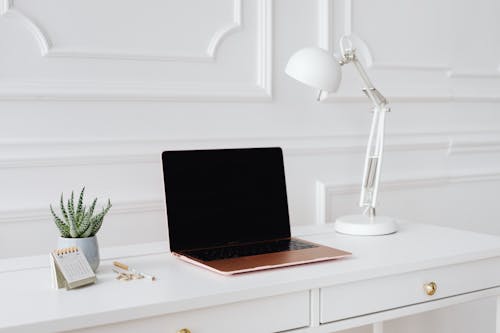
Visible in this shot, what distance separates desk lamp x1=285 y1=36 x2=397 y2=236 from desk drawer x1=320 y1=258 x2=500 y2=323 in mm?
237

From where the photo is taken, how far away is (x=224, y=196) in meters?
1.50

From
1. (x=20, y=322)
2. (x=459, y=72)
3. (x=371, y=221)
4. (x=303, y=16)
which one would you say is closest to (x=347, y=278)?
(x=371, y=221)

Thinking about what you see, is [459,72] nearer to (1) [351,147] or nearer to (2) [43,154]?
(1) [351,147]

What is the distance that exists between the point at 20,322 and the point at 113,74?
79 cm

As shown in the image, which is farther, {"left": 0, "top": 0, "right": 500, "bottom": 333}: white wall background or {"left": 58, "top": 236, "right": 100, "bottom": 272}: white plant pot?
{"left": 0, "top": 0, "right": 500, "bottom": 333}: white wall background

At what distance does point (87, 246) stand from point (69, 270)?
4.1 inches

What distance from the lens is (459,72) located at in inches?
86.6

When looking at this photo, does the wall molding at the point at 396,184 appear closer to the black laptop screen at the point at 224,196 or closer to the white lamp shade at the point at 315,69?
the black laptop screen at the point at 224,196

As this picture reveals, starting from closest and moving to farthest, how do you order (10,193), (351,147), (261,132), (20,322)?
(20,322) < (10,193) < (261,132) < (351,147)

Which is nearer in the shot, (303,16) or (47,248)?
(47,248)

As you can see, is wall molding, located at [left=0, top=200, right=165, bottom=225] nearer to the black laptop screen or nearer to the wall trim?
the wall trim

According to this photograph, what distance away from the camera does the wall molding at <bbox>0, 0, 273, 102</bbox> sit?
1.48 metres

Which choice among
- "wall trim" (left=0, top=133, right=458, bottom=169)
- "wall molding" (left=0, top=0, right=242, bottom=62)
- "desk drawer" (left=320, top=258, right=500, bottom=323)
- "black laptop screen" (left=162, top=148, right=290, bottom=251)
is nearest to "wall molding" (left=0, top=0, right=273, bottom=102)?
"wall molding" (left=0, top=0, right=242, bottom=62)

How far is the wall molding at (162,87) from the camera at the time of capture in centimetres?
148
